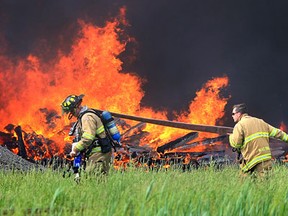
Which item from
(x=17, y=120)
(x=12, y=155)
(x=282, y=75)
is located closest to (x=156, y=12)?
(x=282, y=75)

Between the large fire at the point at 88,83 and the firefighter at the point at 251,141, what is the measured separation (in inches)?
265

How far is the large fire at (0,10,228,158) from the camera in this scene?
13203mm

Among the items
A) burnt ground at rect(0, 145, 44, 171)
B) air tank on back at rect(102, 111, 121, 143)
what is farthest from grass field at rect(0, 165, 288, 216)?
burnt ground at rect(0, 145, 44, 171)

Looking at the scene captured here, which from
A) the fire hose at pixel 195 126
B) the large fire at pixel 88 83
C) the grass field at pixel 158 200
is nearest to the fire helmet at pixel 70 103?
the grass field at pixel 158 200

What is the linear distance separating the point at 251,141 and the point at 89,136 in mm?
2226

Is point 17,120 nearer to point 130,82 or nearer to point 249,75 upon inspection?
point 130,82

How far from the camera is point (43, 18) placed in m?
14.4

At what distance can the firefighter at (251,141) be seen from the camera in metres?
6.70

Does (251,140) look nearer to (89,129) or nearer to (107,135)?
(107,135)

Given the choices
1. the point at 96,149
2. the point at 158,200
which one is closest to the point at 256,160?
the point at 96,149

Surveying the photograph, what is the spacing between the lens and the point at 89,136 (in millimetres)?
6148

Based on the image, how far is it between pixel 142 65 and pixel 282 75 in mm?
4268

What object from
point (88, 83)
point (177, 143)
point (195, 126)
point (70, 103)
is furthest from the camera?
point (88, 83)

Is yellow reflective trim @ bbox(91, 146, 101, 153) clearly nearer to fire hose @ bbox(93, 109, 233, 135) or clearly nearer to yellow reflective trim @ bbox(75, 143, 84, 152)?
yellow reflective trim @ bbox(75, 143, 84, 152)
